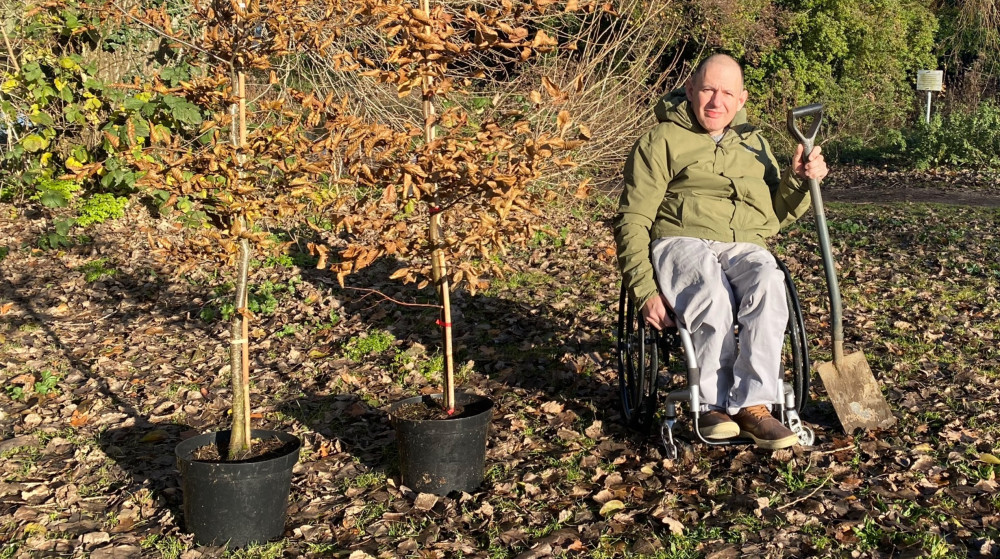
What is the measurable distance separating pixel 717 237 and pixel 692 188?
0.24 meters

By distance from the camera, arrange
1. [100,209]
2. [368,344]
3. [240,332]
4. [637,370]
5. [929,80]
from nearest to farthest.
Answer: [240,332] < [637,370] < [368,344] < [100,209] < [929,80]

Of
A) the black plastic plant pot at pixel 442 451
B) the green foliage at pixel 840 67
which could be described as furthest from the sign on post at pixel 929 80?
the black plastic plant pot at pixel 442 451

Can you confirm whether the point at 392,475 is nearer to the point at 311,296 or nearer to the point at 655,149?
the point at 655,149

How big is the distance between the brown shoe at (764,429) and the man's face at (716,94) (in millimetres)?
1248

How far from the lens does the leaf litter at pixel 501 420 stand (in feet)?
10.4

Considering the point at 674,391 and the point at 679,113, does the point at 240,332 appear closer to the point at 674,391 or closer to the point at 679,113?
the point at 674,391

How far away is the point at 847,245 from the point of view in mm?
7426

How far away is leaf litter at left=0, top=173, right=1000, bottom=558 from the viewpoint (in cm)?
316

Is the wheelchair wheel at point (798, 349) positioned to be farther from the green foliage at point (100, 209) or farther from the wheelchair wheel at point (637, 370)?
the green foliage at point (100, 209)

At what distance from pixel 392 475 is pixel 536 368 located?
1423mm

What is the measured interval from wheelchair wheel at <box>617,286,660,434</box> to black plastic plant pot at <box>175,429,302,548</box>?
4.96 feet

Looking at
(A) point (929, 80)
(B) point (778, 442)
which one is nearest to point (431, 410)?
(B) point (778, 442)

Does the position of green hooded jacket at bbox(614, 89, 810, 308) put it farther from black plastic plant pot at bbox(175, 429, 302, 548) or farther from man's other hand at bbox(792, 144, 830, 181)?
black plastic plant pot at bbox(175, 429, 302, 548)

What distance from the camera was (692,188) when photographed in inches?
154
